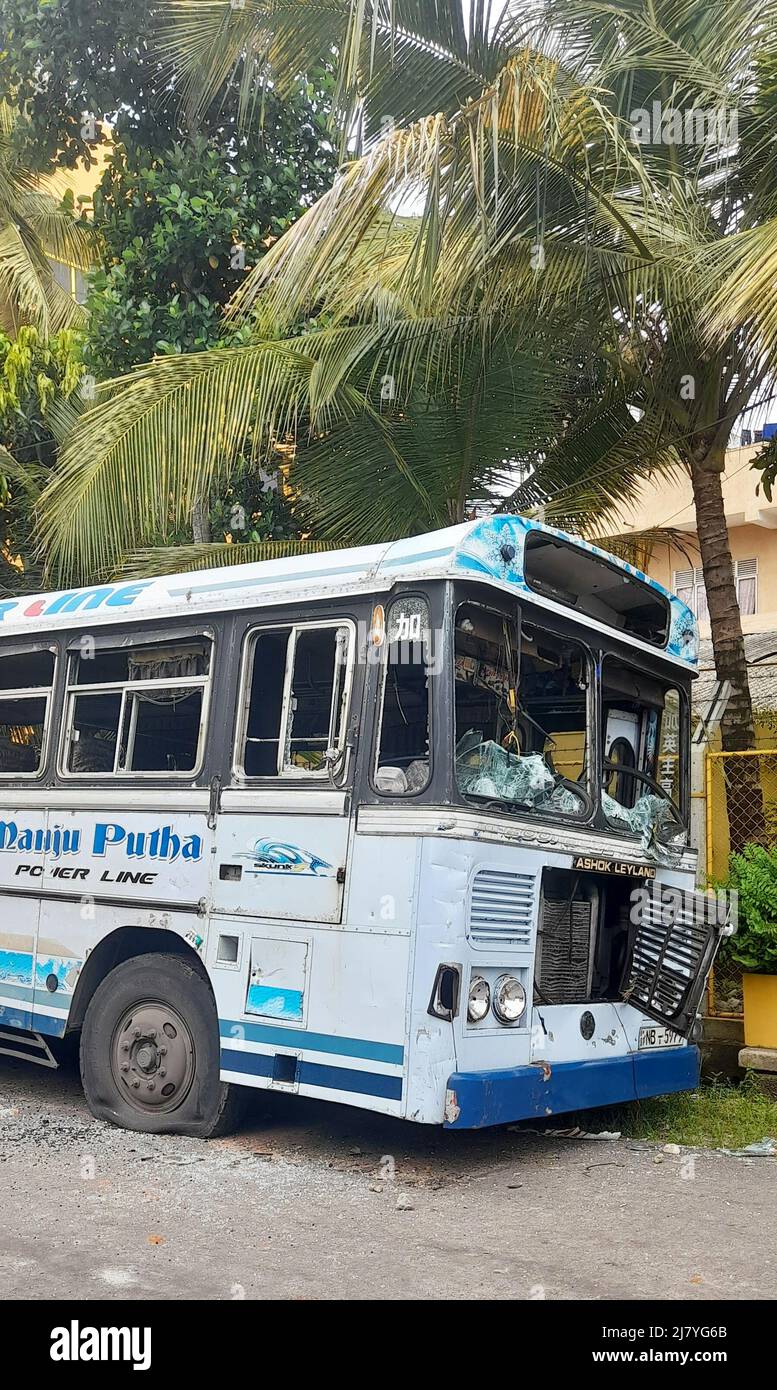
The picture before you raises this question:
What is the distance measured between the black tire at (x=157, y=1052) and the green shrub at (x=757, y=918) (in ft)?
10.8

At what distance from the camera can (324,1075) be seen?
592 cm

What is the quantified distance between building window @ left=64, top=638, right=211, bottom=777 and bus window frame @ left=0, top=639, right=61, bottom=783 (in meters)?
0.16

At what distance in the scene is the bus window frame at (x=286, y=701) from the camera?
6.16 meters

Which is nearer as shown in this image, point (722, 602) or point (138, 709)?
point (138, 709)

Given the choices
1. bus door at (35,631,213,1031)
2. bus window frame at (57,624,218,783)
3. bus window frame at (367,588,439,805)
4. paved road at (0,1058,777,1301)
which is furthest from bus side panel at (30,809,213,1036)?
bus window frame at (367,588,439,805)

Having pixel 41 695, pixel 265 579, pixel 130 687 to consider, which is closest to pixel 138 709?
pixel 130 687

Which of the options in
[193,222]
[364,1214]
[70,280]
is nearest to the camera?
[364,1214]

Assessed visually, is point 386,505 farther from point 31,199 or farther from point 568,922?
point 31,199

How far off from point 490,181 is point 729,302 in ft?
6.06

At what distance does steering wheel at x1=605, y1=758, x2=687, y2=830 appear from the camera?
6879 mm

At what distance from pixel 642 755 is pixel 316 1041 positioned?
2.64 m

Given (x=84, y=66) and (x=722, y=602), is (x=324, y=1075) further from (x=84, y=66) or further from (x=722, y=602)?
(x=84, y=66)

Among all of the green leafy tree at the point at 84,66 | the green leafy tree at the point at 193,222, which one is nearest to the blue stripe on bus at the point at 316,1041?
the green leafy tree at the point at 193,222
